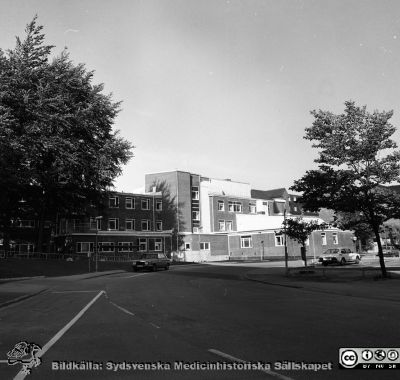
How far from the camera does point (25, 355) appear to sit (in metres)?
7.54

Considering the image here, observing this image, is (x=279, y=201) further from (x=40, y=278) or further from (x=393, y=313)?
(x=393, y=313)

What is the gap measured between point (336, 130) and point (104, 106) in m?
25.3

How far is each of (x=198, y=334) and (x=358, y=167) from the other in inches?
712

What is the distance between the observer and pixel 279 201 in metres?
87.5

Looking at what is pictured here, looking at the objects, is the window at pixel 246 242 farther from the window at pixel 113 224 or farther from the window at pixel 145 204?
the window at pixel 113 224

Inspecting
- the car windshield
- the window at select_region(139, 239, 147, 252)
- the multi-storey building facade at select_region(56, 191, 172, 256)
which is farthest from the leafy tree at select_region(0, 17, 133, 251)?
the window at select_region(139, 239, 147, 252)

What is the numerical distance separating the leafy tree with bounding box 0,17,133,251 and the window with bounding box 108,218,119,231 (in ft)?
52.2

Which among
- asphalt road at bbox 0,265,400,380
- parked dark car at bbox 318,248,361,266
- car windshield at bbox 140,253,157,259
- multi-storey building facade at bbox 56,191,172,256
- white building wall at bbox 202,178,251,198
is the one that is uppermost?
white building wall at bbox 202,178,251,198

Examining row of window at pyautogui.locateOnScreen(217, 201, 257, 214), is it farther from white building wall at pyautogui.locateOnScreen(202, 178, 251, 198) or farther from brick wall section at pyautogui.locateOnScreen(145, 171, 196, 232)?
brick wall section at pyautogui.locateOnScreen(145, 171, 196, 232)

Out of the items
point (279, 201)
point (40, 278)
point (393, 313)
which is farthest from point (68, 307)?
point (279, 201)

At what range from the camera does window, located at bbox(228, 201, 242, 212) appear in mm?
75787

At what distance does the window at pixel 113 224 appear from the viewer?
198ft

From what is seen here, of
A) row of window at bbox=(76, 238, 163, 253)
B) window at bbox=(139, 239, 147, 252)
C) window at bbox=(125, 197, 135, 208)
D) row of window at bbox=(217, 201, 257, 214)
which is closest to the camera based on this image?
row of window at bbox=(76, 238, 163, 253)

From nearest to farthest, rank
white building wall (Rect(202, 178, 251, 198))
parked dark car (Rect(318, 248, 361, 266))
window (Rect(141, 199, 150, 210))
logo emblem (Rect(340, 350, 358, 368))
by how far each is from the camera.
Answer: logo emblem (Rect(340, 350, 358, 368))
parked dark car (Rect(318, 248, 361, 266))
window (Rect(141, 199, 150, 210))
white building wall (Rect(202, 178, 251, 198))
